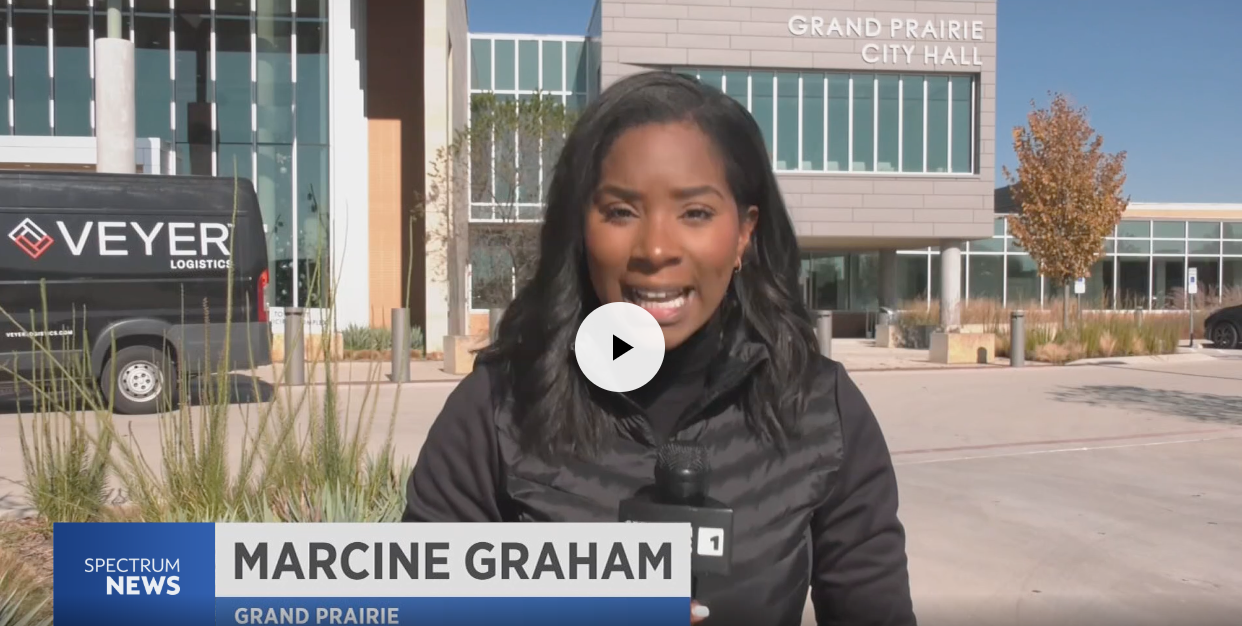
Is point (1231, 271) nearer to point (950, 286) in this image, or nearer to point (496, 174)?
point (950, 286)

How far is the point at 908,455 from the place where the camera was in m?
7.86

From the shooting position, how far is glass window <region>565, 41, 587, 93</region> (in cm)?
2781

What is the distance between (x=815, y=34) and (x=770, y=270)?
23.0 metres

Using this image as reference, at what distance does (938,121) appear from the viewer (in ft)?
78.2

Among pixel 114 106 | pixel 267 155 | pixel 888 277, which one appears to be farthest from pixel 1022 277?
pixel 114 106

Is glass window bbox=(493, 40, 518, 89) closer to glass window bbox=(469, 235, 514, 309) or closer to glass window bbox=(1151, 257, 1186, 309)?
glass window bbox=(469, 235, 514, 309)

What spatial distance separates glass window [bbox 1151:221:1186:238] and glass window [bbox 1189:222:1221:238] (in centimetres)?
37

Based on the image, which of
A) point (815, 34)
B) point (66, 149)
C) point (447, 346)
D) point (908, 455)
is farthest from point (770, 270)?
point (815, 34)

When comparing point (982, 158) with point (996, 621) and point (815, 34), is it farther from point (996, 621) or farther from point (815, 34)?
point (996, 621)

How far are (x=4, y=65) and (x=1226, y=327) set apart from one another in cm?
2647

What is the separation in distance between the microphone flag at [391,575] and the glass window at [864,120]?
23.6 meters

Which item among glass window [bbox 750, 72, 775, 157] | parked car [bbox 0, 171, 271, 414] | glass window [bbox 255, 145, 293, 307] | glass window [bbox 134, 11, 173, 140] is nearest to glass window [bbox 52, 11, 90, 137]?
glass window [bbox 134, 11, 173, 140]

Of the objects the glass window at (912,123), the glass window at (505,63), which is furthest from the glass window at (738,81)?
the glass window at (505,63)

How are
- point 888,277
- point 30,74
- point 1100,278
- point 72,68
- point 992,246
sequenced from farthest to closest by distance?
point 1100,278 → point 992,246 → point 888,277 → point 72,68 → point 30,74
